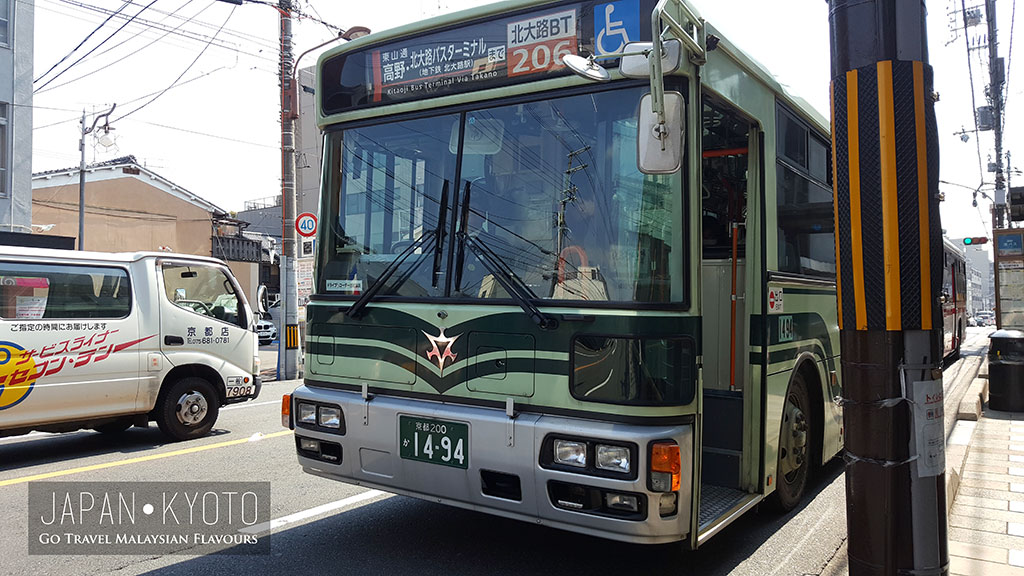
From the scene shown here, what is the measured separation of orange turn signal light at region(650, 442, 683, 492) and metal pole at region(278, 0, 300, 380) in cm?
1313

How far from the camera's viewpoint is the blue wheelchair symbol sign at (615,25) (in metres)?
3.81

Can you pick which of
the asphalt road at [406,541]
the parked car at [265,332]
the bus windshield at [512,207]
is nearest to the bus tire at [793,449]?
the asphalt road at [406,541]

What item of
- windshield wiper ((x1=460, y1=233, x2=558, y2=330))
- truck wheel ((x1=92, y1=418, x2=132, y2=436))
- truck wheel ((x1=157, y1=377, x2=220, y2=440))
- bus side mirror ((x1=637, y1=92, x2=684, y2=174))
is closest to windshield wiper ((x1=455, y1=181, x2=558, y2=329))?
windshield wiper ((x1=460, y1=233, x2=558, y2=330))

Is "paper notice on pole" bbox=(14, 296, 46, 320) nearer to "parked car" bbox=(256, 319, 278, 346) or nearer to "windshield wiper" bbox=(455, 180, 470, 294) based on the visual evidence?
"windshield wiper" bbox=(455, 180, 470, 294)

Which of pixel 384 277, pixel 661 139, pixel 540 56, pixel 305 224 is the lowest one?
pixel 384 277

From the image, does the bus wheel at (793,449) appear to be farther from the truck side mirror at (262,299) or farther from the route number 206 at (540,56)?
the truck side mirror at (262,299)

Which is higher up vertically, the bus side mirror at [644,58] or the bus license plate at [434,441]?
the bus side mirror at [644,58]

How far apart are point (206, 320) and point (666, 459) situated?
6615mm

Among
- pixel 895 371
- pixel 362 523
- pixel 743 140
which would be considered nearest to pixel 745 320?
pixel 743 140

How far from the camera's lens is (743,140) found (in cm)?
529

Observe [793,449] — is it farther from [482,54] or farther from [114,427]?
[114,427]

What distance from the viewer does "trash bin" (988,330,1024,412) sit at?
1008 centimetres

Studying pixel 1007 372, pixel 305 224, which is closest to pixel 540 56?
pixel 1007 372

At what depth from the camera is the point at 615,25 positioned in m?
3.88
